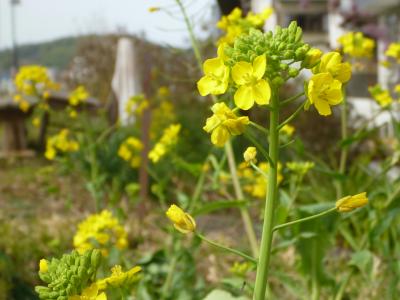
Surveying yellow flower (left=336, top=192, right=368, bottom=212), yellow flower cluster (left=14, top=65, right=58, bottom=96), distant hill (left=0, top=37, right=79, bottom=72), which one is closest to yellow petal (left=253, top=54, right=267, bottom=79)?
yellow flower (left=336, top=192, right=368, bottom=212)

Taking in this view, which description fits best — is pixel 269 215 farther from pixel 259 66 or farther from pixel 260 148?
pixel 259 66

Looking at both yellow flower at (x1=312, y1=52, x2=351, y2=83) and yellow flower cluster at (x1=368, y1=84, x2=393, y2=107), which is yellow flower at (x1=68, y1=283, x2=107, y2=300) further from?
yellow flower cluster at (x1=368, y1=84, x2=393, y2=107)

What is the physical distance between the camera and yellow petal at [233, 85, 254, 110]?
2.47ft

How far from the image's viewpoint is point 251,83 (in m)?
0.75

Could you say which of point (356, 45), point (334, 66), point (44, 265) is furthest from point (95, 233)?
point (356, 45)

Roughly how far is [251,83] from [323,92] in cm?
10

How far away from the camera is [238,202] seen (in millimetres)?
1502

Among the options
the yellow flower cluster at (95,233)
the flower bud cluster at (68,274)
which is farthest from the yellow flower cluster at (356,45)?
the flower bud cluster at (68,274)

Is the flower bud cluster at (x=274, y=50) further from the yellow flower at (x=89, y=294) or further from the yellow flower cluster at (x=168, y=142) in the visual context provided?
the yellow flower cluster at (x=168, y=142)

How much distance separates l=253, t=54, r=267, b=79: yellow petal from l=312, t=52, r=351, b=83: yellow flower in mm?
83

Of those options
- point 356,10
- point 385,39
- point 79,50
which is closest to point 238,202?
point 385,39

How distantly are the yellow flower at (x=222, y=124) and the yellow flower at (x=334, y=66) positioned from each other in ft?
0.43

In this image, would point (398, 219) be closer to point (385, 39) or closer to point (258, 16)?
point (258, 16)

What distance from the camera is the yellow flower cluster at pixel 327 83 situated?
2.48 feet
